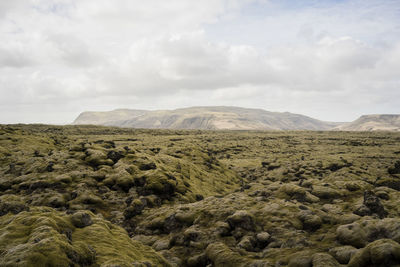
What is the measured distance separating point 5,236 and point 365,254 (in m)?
20.3

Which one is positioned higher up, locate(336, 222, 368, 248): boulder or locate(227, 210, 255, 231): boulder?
locate(336, 222, 368, 248): boulder

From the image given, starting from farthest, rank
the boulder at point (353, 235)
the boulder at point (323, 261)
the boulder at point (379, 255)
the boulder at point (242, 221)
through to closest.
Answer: the boulder at point (242, 221)
the boulder at point (353, 235)
the boulder at point (323, 261)
the boulder at point (379, 255)

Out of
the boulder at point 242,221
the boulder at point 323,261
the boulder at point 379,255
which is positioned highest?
the boulder at point 379,255

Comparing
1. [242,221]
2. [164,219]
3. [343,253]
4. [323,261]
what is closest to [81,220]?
[164,219]

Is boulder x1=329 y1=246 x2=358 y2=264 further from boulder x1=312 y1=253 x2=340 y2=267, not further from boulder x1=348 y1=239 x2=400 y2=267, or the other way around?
boulder x1=348 y1=239 x2=400 y2=267

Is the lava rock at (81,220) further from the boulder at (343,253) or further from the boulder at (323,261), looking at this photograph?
the boulder at (343,253)

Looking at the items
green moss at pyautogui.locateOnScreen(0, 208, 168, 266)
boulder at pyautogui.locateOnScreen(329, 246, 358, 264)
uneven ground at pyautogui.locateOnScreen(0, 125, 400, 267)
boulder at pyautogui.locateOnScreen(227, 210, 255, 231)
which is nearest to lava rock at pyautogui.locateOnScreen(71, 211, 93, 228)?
Result: uneven ground at pyautogui.locateOnScreen(0, 125, 400, 267)

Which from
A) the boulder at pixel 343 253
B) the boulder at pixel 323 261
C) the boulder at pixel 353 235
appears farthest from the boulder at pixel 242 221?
the boulder at pixel 323 261

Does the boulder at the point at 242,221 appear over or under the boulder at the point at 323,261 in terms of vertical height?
under

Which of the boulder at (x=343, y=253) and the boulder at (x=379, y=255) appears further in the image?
the boulder at (x=343, y=253)

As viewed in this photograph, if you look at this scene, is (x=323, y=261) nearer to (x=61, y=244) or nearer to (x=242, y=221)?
(x=242, y=221)

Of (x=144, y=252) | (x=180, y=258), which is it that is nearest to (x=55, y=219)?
(x=144, y=252)

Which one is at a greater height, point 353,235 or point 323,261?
point 353,235

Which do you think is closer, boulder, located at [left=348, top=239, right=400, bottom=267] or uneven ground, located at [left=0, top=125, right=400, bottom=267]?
boulder, located at [left=348, top=239, right=400, bottom=267]
